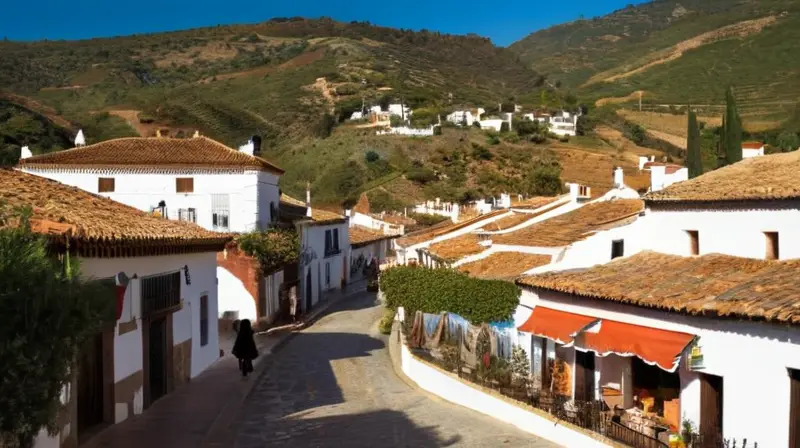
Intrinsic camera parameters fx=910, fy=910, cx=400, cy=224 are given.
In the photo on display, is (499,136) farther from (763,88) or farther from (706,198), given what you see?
(706,198)

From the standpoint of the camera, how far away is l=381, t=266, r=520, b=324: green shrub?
68.1 ft

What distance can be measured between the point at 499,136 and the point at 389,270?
248 ft

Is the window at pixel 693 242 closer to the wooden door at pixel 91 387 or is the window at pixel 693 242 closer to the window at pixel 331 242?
the wooden door at pixel 91 387

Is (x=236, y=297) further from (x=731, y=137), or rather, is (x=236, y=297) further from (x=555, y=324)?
(x=731, y=137)

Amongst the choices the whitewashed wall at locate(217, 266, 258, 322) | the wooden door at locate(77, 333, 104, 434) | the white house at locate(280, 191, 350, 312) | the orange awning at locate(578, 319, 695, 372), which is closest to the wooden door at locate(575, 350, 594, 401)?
the orange awning at locate(578, 319, 695, 372)

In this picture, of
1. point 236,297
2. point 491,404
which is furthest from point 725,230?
point 236,297

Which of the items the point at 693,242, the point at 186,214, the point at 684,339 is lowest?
the point at 684,339

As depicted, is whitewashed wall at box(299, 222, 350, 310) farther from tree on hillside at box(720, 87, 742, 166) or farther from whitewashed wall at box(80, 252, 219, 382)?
tree on hillside at box(720, 87, 742, 166)

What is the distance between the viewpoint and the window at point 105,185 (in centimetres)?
3422

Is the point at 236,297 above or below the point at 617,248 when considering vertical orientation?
below

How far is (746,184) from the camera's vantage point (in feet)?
54.3

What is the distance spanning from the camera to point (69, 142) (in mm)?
60125

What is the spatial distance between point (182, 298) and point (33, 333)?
11.6m

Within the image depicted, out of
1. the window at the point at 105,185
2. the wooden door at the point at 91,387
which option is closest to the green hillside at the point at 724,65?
the window at the point at 105,185
